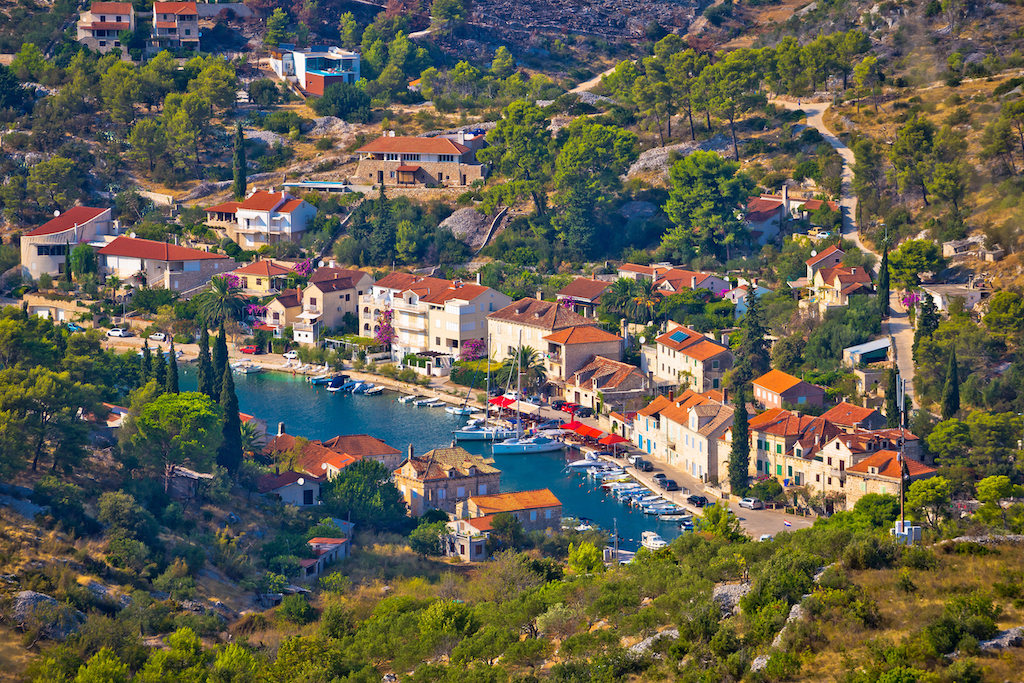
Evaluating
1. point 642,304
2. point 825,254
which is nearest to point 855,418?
point 642,304

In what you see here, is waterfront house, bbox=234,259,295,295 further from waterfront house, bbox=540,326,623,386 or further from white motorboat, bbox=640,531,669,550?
white motorboat, bbox=640,531,669,550

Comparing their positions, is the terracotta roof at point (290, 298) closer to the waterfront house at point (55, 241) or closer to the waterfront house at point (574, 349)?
the waterfront house at point (55, 241)

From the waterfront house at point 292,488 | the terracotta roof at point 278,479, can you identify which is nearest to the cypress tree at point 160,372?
the terracotta roof at point 278,479

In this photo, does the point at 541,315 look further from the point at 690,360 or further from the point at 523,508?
the point at 523,508

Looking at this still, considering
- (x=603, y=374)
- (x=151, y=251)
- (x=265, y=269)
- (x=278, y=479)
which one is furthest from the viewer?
(x=151, y=251)

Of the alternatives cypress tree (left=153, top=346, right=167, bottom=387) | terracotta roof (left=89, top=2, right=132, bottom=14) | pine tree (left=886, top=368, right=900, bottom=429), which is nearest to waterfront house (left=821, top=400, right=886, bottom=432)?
pine tree (left=886, top=368, right=900, bottom=429)

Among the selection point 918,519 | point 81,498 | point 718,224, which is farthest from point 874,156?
point 81,498
